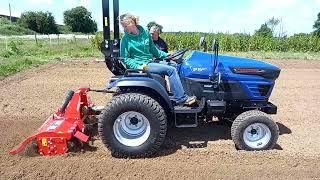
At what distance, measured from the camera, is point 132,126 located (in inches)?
204

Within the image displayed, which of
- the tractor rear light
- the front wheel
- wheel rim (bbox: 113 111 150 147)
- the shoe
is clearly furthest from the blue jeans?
the front wheel

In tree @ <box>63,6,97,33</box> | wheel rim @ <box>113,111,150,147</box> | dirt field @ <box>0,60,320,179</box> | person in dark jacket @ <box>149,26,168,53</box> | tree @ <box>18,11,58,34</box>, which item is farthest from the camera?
tree @ <box>63,6,97,33</box>

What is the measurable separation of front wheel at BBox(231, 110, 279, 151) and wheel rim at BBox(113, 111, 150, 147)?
45.3 inches

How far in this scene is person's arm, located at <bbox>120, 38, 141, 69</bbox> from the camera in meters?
5.30

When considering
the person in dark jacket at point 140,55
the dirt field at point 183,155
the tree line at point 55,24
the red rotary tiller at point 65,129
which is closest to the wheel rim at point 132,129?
the dirt field at point 183,155

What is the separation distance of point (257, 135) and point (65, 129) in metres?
2.45

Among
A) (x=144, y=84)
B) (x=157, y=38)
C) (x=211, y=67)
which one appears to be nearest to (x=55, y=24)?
(x=157, y=38)

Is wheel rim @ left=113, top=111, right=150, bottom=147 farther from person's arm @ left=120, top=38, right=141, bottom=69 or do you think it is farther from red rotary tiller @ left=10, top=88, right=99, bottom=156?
person's arm @ left=120, top=38, right=141, bottom=69

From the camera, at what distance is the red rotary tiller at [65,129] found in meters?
5.03

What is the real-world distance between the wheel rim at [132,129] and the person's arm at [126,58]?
25.3 inches

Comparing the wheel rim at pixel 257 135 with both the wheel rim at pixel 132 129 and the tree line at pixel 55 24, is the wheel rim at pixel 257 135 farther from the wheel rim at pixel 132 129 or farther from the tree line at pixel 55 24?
the tree line at pixel 55 24

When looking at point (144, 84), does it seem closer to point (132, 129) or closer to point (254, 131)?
point (132, 129)

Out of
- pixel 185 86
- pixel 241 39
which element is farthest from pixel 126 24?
pixel 241 39

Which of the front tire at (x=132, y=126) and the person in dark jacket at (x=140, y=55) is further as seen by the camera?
the person in dark jacket at (x=140, y=55)
